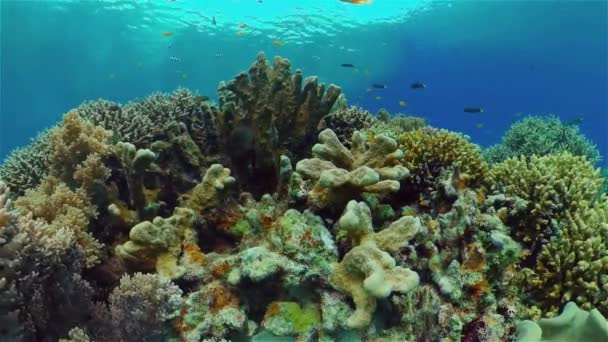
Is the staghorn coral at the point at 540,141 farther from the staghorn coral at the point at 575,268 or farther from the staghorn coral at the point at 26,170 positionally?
the staghorn coral at the point at 26,170

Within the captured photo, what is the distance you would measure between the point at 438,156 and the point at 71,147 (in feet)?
12.8

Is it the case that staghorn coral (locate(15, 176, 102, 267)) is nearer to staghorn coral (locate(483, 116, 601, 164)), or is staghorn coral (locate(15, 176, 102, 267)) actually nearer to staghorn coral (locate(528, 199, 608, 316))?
staghorn coral (locate(528, 199, 608, 316))

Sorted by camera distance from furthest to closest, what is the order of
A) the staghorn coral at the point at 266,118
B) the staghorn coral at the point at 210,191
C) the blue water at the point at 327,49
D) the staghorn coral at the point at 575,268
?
the blue water at the point at 327,49, the staghorn coral at the point at 266,118, the staghorn coral at the point at 210,191, the staghorn coral at the point at 575,268

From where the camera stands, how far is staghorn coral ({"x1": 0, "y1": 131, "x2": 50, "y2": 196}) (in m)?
5.30

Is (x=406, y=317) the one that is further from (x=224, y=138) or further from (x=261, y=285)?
(x=224, y=138)

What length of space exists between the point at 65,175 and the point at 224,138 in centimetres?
170

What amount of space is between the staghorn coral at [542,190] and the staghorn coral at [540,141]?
19.8 feet

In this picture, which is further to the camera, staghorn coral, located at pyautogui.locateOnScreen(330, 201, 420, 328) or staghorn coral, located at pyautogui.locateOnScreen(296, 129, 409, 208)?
staghorn coral, located at pyautogui.locateOnScreen(296, 129, 409, 208)

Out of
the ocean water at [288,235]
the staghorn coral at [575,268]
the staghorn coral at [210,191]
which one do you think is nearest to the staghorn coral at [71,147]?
the ocean water at [288,235]

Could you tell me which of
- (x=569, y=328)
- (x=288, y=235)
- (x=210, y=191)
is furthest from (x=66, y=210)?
(x=569, y=328)

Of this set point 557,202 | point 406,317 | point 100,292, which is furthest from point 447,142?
point 100,292

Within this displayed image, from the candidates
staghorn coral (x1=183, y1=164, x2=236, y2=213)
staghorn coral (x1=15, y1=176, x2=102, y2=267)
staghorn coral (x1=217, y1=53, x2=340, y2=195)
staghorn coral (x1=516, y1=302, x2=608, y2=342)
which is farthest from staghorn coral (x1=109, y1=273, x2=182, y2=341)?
staghorn coral (x1=516, y1=302, x2=608, y2=342)

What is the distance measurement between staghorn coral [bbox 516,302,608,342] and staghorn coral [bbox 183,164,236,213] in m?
2.77

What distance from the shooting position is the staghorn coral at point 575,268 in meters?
3.69
